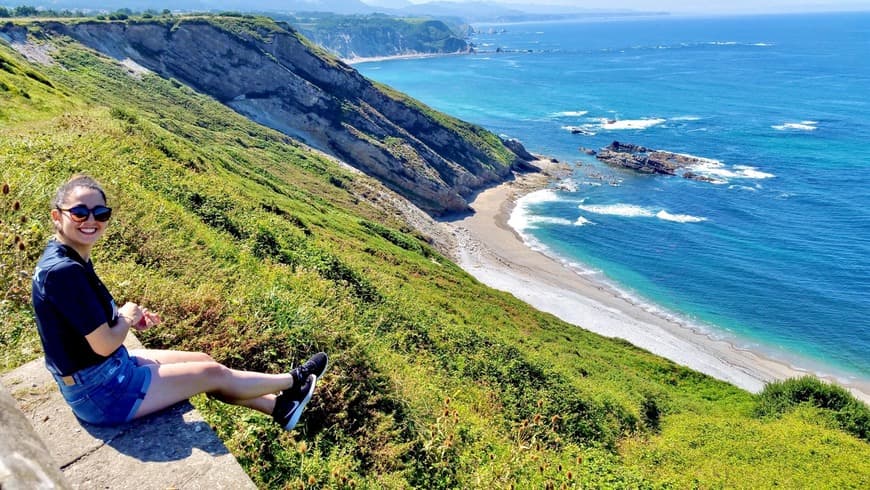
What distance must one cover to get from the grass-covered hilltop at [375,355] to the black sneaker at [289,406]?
1.18ft

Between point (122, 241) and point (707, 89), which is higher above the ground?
point (707, 89)

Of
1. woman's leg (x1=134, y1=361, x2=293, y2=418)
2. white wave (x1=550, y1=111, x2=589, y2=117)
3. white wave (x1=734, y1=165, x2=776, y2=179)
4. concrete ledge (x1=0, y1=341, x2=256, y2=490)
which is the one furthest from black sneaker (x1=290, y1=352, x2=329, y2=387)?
white wave (x1=550, y1=111, x2=589, y2=117)

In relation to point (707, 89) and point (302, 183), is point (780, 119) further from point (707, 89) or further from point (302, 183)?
point (302, 183)

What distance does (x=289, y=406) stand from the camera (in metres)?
6.55

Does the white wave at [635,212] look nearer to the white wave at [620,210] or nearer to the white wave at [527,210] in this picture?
the white wave at [620,210]

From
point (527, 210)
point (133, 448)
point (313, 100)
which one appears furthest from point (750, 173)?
point (133, 448)

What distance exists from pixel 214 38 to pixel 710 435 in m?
83.9

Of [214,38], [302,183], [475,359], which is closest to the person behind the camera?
[475,359]

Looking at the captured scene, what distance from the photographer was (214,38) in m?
77.0

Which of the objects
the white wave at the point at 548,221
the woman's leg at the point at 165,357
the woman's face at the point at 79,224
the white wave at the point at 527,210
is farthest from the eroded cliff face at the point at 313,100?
the woman's face at the point at 79,224

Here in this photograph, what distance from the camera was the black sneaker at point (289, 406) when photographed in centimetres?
650

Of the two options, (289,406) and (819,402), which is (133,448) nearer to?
(289,406)

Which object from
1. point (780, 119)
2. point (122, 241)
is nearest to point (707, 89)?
point (780, 119)

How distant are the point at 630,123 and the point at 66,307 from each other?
11531 centimetres
